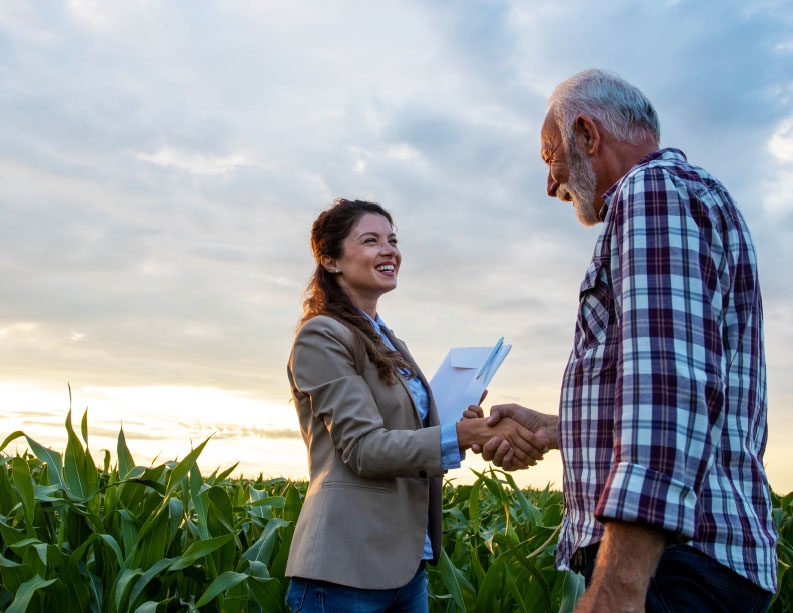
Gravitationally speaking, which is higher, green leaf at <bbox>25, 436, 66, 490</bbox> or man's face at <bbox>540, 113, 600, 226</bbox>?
man's face at <bbox>540, 113, 600, 226</bbox>

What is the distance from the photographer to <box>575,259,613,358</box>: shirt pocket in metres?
1.61

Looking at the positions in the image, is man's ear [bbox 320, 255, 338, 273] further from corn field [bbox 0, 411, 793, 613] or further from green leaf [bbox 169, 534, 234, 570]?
green leaf [bbox 169, 534, 234, 570]

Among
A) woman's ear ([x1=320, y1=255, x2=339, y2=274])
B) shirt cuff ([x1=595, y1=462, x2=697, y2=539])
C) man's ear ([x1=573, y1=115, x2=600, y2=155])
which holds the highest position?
man's ear ([x1=573, y1=115, x2=600, y2=155])

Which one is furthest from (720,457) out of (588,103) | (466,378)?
(466,378)

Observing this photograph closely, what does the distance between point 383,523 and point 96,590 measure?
1209 millimetres

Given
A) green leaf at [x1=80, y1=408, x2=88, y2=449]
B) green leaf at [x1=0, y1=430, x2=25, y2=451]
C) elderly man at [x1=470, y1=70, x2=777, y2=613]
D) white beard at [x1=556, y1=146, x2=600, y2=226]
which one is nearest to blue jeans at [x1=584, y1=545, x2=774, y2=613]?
elderly man at [x1=470, y1=70, x2=777, y2=613]

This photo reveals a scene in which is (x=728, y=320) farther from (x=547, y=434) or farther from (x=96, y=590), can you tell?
(x=96, y=590)

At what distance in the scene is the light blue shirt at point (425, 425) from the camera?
230cm

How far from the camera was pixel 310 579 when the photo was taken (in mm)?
2232

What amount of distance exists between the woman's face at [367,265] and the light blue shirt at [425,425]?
86 millimetres

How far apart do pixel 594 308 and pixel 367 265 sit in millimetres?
1390

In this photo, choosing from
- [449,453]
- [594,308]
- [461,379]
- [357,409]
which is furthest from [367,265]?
[594,308]

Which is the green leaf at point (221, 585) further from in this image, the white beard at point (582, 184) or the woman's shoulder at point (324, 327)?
the white beard at point (582, 184)

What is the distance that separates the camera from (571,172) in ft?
6.37
